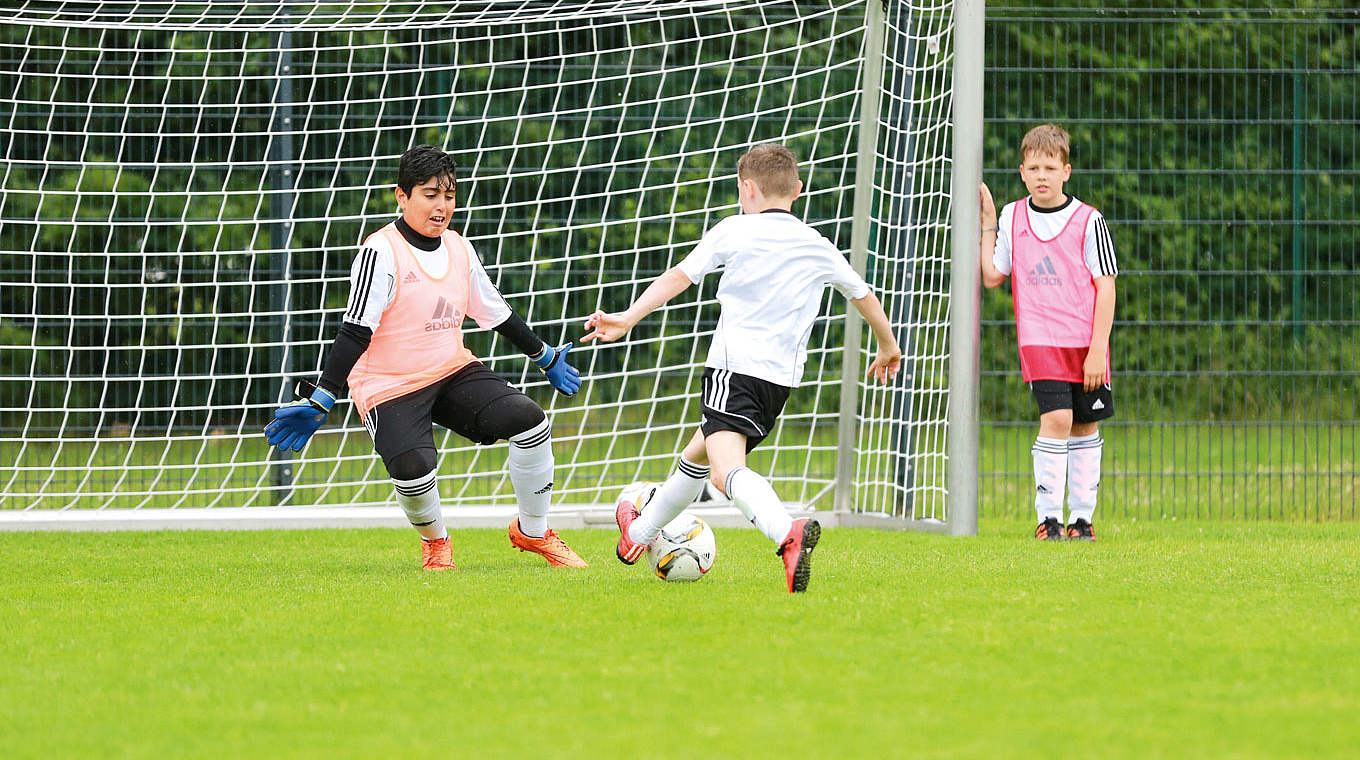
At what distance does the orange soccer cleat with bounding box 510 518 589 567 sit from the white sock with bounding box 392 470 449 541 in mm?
318

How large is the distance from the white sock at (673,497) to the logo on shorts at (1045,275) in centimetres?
229

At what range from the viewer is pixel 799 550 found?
4.60 m

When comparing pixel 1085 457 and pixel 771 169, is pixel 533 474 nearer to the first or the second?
pixel 771 169

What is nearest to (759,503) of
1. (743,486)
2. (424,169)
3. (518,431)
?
(743,486)

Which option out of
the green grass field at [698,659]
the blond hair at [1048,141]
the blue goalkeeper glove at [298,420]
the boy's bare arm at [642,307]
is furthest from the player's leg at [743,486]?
the blond hair at [1048,141]

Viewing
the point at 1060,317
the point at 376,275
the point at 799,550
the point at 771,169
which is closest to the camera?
the point at 799,550

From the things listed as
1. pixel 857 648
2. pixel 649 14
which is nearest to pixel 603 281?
pixel 649 14

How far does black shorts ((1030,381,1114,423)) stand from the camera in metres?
6.71

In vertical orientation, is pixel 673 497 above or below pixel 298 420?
below

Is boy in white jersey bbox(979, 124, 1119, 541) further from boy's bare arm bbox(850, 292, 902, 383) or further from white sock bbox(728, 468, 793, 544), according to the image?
white sock bbox(728, 468, 793, 544)

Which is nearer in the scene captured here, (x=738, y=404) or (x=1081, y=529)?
(x=738, y=404)

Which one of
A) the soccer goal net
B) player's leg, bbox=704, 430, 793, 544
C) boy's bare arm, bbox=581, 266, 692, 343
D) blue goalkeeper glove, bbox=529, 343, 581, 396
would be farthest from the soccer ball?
the soccer goal net

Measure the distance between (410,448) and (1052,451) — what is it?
2782 mm

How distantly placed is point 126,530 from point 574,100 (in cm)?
332
